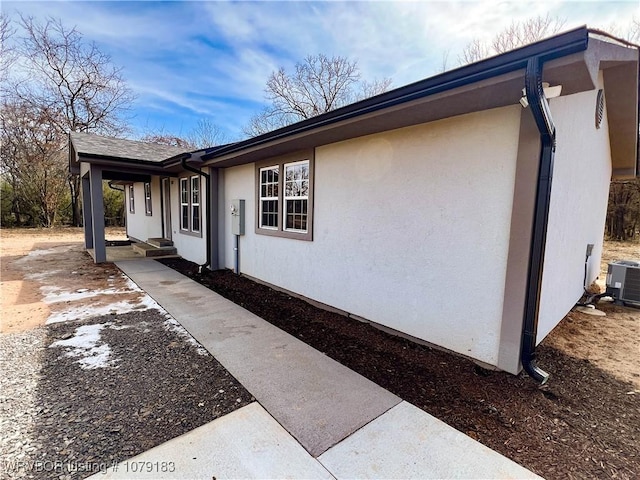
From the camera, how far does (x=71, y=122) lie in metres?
19.0

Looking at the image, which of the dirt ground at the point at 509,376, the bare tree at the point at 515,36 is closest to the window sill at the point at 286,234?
the dirt ground at the point at 509,376

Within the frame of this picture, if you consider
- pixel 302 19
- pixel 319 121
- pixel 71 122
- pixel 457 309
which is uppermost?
pixel 71 122

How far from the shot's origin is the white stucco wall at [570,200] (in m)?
3.47

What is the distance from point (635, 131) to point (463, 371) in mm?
6768

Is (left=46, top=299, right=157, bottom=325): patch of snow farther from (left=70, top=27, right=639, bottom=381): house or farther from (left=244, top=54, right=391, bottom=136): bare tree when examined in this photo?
(left=244, top=54, right=391, bottom=136): bare tree

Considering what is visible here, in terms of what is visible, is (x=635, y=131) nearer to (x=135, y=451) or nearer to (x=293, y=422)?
(x=293, y=422)

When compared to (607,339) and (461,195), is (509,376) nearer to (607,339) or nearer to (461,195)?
(461,195)

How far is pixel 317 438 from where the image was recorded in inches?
86.3

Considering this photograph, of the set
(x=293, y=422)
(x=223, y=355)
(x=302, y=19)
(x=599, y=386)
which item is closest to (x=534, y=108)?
(x=599, y=386)

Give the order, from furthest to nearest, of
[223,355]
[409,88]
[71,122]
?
[71,122]
[223,355]
[409,88]

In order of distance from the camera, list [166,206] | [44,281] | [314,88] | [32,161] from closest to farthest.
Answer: [44,281], [166,206], [32,161], [314,88]

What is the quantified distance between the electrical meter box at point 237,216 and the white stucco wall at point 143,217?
577 cm

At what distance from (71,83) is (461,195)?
24.9 m

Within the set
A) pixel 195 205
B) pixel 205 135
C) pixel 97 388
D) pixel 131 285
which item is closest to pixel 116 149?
pixel 195 205
